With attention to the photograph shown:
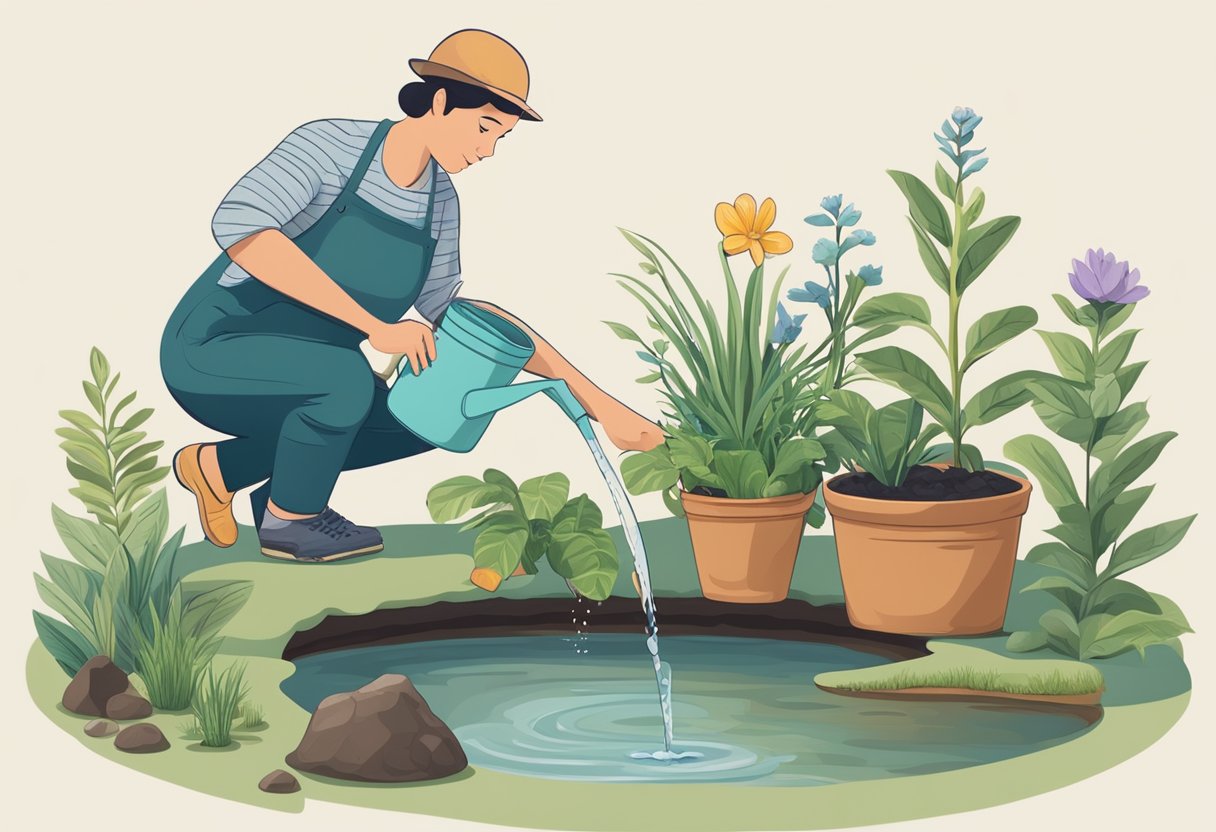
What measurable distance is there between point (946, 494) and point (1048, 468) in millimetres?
324

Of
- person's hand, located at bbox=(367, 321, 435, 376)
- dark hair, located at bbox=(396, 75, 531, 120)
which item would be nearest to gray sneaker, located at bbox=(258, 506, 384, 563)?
person's hand, located at bbox=(367, 321, 435, 376)

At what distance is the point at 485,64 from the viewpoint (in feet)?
19.6

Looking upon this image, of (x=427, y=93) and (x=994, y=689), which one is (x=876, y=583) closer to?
(x=994, y=689)

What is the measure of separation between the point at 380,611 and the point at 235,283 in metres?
1.03

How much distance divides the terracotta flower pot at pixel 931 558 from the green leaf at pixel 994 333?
0.36 metres

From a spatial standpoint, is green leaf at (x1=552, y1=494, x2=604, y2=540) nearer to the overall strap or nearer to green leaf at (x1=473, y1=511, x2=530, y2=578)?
green leaf at (x1=473, y1=511, x2=530, y2=578)

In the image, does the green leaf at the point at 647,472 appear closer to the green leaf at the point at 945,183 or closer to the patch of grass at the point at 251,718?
the green leaf at the point at 945,183

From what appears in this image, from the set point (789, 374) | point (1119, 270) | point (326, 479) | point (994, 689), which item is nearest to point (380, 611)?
point (326, 479)

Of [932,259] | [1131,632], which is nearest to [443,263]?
[932,259]

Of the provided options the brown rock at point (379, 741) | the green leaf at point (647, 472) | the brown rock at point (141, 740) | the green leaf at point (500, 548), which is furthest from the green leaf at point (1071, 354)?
the brown rock at point (141, 740)

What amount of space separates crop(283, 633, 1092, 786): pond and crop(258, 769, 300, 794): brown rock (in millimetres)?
531

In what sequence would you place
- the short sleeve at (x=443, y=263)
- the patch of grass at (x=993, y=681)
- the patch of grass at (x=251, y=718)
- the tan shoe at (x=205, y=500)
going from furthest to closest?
the tan shoe at (x=205, y=500) < the short sleeve at (x=443, y=263) < the patch of grass at (x=993, y=681) < the patch of grass at (x=251, y=718)

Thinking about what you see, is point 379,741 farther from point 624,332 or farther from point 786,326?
point 786,326

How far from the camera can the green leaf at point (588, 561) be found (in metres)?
5.99
